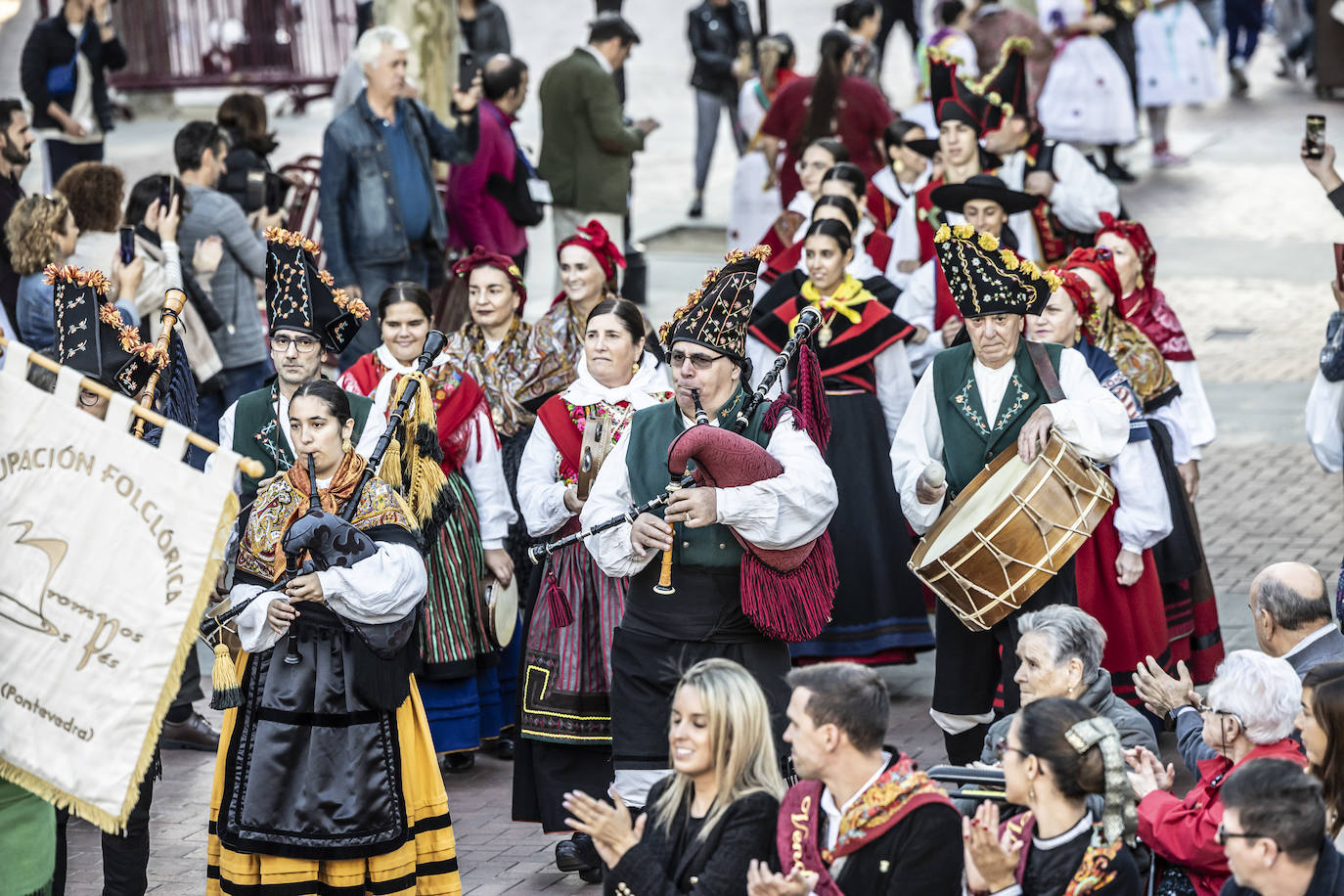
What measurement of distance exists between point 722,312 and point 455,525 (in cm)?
183

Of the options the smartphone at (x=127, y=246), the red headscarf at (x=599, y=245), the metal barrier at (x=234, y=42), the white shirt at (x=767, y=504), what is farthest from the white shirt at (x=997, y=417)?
the metal barrier at (x=234, y=42)

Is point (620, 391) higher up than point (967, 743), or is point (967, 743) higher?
point (620, 391)

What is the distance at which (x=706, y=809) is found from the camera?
464cm

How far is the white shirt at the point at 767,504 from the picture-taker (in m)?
5.70

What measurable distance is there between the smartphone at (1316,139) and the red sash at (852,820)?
12.8 ft

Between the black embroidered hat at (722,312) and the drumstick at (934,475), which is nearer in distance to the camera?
the black embroidered hat at (722,312)

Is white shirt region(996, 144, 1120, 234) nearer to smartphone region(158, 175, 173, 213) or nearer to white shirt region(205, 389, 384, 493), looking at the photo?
smartphone region(158, 175, 173, 213)

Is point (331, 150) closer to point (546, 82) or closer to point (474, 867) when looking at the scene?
point (546, 82)

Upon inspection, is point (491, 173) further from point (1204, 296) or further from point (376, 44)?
point (1204, 296)

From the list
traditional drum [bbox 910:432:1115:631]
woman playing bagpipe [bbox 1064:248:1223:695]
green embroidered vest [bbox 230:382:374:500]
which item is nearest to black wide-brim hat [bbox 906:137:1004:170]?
woman playing bagpipe [bbox 1064:248:1223:695]

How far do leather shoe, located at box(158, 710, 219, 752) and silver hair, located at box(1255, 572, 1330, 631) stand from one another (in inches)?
175

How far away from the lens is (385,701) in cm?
578

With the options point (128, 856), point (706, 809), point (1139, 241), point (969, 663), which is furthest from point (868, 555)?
point (706, 809)

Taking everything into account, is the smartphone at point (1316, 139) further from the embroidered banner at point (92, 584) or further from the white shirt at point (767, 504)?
the embroidered banner at point (92, 584)
